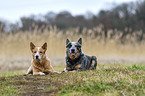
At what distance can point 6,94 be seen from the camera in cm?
531

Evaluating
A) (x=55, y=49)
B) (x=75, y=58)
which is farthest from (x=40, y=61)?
(x=55, y=49)

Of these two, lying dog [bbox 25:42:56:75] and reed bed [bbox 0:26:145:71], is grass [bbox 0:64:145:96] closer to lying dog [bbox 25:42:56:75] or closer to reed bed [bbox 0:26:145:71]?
lying dog [bbox 25:42:56:75]

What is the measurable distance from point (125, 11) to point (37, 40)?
28.1m

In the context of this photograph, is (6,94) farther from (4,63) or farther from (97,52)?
(97,52)

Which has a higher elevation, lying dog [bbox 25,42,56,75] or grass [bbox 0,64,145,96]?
lying dog [bbox 25,42,56,75]

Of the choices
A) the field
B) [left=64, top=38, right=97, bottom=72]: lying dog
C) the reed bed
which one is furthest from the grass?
the reed bed

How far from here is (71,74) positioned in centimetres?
688

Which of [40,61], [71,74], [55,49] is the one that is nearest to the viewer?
[71,74]

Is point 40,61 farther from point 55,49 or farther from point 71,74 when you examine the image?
point 55,49

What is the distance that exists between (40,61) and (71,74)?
1.25 meters

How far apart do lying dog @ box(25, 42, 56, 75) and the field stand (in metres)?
0.51

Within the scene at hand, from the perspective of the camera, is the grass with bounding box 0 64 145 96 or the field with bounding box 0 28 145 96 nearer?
the grass with bounding box 0 64 145 96

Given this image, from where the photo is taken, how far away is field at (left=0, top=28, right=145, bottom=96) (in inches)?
208

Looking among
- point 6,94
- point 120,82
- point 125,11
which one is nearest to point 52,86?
point 6,94
